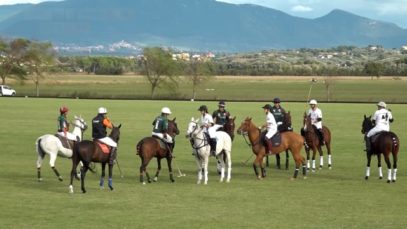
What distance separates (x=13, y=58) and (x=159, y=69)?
66.4ft

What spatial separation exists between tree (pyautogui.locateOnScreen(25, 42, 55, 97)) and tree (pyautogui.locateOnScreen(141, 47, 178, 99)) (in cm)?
1297

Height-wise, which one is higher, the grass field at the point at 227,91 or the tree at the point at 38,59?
the tree at the point at 38,59

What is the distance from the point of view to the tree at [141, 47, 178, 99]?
262 feet

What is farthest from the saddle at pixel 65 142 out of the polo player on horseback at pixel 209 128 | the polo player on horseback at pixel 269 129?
the polo player on horseback at pixel 269 129

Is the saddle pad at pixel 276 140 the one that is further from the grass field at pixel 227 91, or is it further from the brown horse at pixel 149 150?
the grass field at pixel 227 91

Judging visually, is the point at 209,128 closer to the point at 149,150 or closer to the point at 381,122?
the point at 149,150

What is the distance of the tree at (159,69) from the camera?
7975 cm

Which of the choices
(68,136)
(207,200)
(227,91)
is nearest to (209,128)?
(207,200)

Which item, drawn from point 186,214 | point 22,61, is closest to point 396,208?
point 186,214

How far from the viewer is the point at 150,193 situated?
590 inches

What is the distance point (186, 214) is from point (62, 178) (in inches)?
233

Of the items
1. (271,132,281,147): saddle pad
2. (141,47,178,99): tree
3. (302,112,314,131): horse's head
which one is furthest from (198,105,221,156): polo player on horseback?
(141,47,178,99): tree

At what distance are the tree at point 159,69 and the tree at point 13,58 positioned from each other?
16.8m

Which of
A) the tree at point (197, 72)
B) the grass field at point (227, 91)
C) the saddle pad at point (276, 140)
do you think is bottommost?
the saddle pad at point (276, 140)
